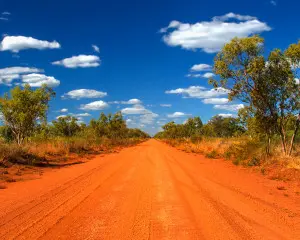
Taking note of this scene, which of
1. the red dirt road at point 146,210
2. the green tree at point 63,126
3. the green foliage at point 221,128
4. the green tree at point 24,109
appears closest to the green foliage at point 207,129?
the green foliage at point 221,128

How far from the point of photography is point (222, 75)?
55.7 ft

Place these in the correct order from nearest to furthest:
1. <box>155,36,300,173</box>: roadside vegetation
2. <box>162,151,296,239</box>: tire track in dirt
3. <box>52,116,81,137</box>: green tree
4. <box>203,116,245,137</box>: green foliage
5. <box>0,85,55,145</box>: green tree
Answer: <box>162,151,296,239</box>: tire track in dirt, <box>155,36,300,173</box>: roadside vegetation, <box>0,85,55,145</box>: green tree, <box>52,116,81,137</box>: green tree, <box>203,116,245,137</box>: green foliage

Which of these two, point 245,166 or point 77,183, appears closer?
point 77,183

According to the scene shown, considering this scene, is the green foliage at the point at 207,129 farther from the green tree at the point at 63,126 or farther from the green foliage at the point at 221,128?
the green tree at the point at 63,126

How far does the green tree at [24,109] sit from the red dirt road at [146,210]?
1173 centimetres

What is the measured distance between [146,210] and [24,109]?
682 inches

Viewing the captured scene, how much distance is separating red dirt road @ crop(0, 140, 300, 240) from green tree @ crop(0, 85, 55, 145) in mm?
11730

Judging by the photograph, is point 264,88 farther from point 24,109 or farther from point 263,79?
point 24,109

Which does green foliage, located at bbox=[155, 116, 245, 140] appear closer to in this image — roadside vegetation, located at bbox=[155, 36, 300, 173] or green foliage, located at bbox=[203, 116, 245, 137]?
green foliage, located at bbox=[203, 116, 245, 137]

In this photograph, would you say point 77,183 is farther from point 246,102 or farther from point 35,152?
point 246,102

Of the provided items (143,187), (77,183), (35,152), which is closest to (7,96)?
(35,152)

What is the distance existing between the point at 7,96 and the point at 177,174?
1535 centimetres

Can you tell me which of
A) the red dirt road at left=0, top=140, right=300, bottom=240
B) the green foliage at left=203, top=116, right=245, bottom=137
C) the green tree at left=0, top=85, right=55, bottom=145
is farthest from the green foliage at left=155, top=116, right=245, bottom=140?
the red dirt road at left=0, top=140, right=300, bottom=240

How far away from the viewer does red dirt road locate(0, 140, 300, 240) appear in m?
5.31
